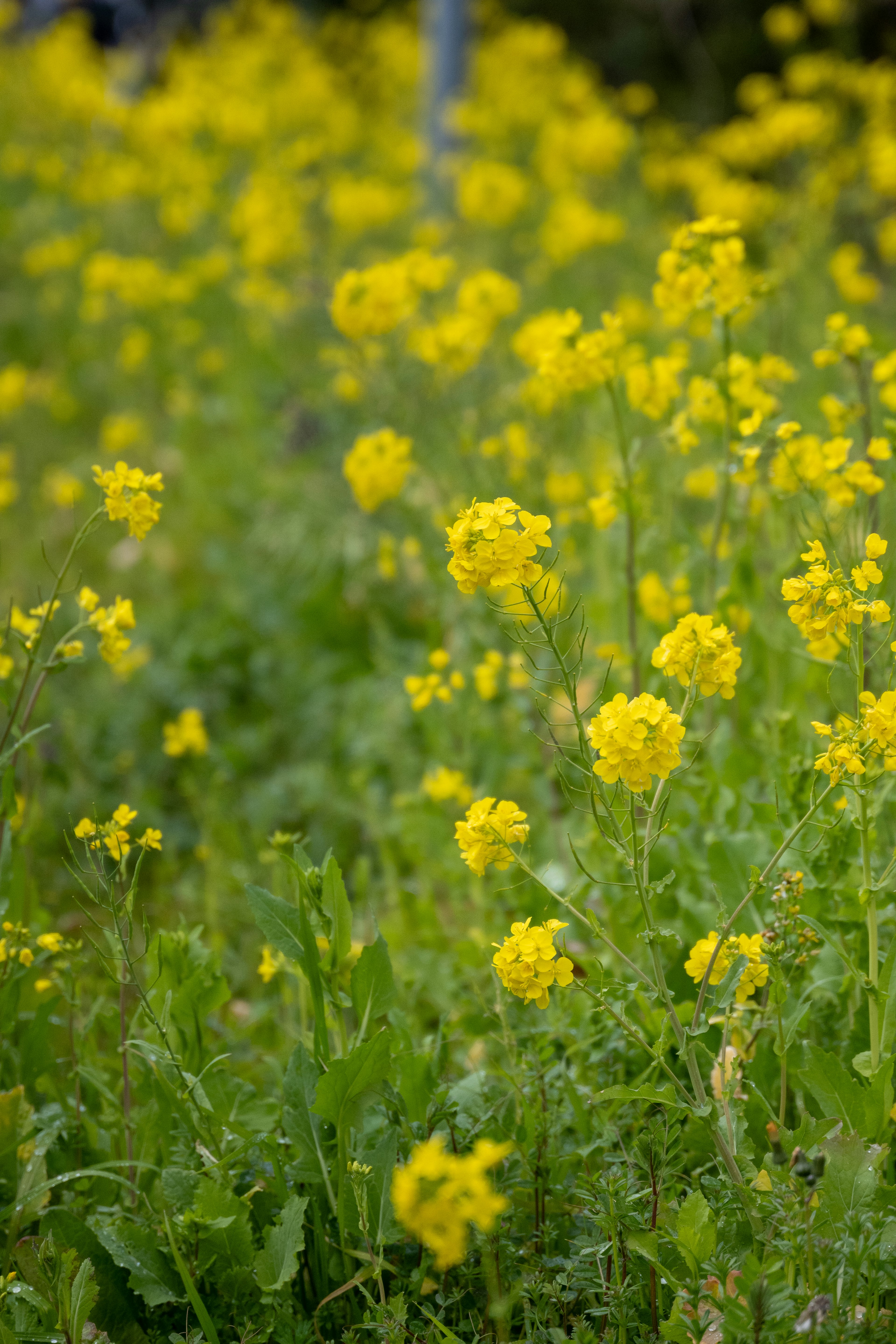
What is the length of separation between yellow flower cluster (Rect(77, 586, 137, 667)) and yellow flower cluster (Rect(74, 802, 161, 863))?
26 cm

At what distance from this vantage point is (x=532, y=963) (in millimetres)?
1297

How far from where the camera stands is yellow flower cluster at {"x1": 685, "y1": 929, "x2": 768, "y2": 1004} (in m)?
1.40

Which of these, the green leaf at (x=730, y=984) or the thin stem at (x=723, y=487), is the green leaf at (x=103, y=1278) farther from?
the thin stem at (x=723, y=487)

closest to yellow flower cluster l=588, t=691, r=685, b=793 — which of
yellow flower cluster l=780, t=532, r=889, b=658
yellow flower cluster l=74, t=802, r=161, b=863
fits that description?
yellow flower cluster l=780, t=532, r=889, b=658

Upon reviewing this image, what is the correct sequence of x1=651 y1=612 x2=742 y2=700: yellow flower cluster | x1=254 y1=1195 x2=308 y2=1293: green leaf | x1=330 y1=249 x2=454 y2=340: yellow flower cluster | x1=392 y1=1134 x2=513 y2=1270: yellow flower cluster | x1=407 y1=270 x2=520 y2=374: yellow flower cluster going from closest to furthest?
x1=392 y1=1134 x2=513 y2=1270: yellow flower cluster, x1=651 y1=612 x2=742 y2=700: yellow flower cluster, x1=254 y1=1195 x2=308 y2=1293: green leaf, x1=330 y1=249 x2=454 y2=340: yellow flower cluster, x1=407 y1=270 x2=520 y2=374: yellow flower cluster

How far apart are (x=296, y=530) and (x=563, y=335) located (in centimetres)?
204

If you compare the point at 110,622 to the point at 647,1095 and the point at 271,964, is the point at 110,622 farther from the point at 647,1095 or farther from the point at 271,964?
the point at 647,1095

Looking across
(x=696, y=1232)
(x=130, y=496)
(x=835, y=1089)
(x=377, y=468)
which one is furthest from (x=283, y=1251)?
(x=377, y=468)

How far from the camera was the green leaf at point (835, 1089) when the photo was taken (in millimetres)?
1457

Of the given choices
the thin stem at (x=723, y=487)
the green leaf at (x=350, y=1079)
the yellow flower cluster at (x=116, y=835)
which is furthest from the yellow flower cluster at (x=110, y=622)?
the thin stem at (x=723, y=487)

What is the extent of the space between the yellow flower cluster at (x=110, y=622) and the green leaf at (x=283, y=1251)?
86 centimetres

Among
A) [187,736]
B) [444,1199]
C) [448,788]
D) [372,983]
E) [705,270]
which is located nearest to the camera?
[444,1199]

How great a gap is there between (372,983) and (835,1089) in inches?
25.7

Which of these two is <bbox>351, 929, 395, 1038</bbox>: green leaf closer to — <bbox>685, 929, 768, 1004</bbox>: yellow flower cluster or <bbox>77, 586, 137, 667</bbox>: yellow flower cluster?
<bbox>685, 929, 768, 1004</bbox>: yellow flower cluster
